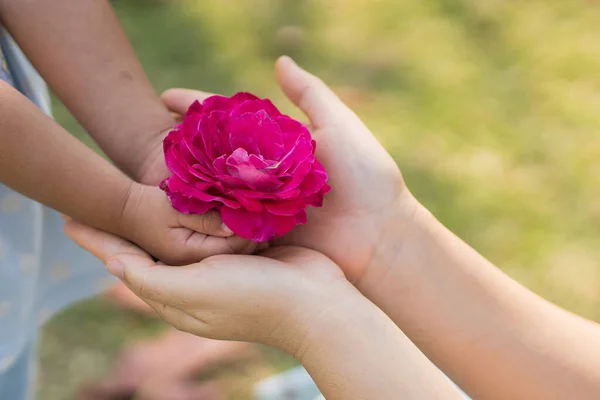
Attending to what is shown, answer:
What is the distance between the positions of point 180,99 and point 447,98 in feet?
3.37

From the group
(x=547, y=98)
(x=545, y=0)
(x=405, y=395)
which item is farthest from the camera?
(x=545, y=0)

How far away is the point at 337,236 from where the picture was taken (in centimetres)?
103

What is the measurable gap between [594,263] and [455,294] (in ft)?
2.33

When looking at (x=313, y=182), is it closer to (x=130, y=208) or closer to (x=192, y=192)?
(x=192, y=192)

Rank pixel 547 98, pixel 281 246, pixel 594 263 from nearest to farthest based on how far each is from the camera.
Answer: pixel 281 246 < pixel 594 263 < pixel 547 98

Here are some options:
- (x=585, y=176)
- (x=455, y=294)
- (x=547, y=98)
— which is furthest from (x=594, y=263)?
(x=455, y=294)

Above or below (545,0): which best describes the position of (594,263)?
below

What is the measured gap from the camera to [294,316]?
0.88m

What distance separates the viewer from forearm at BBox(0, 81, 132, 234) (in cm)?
83

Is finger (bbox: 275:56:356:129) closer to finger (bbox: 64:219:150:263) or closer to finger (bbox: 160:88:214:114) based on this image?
finger (bbox: 160:88:214:114)

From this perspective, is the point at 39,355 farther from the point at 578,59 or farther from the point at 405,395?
the point at 578,59

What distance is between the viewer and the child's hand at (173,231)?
2.88ft

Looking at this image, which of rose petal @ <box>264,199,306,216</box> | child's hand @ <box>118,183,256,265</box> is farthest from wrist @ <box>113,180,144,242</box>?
rose petal @ <box>264,199,306,216</box>

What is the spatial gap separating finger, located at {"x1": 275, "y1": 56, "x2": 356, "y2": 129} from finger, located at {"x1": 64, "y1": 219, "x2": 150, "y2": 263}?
35cm
